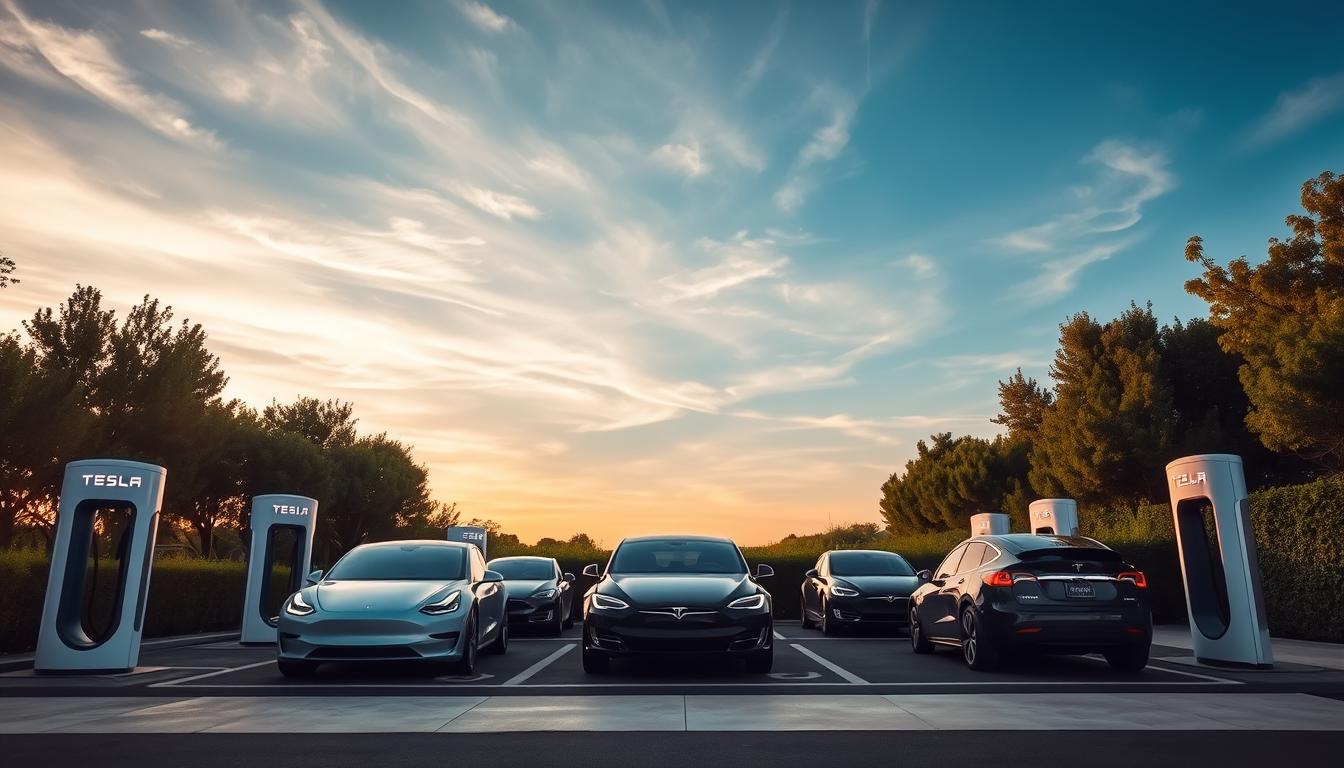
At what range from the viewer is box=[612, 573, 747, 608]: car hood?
32.9ft

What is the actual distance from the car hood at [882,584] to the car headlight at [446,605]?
9110mm

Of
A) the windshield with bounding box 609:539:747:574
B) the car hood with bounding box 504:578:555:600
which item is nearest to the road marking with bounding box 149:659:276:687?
the windshield with bounding box 609:539:747:574

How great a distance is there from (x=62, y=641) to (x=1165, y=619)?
22268mm

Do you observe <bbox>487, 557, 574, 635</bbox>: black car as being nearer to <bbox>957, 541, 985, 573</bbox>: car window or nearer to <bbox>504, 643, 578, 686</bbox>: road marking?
<bbox>504, 643, 578, 686</bbox>: road marking

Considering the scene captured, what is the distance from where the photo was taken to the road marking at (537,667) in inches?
413

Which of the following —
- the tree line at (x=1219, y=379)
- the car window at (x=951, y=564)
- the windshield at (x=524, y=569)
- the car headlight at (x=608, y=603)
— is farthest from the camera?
the tree line at (x=1219, y=379)

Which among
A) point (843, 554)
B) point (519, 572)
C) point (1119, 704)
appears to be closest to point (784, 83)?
point (843, 554)

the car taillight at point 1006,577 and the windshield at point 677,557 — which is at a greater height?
the windshield at point 677,557

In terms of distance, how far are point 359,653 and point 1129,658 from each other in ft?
27.5

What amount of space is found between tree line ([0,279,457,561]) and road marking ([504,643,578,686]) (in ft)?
67.1

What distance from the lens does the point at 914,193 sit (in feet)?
73.9

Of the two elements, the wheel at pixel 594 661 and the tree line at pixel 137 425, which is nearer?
the wheel at pixel 594 661

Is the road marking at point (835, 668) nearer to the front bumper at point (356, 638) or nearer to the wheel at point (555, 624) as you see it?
the front bumper at point (356, 638)

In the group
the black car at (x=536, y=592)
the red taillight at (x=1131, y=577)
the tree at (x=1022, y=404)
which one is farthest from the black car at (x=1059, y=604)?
the tree at (x=1022, y=404)
